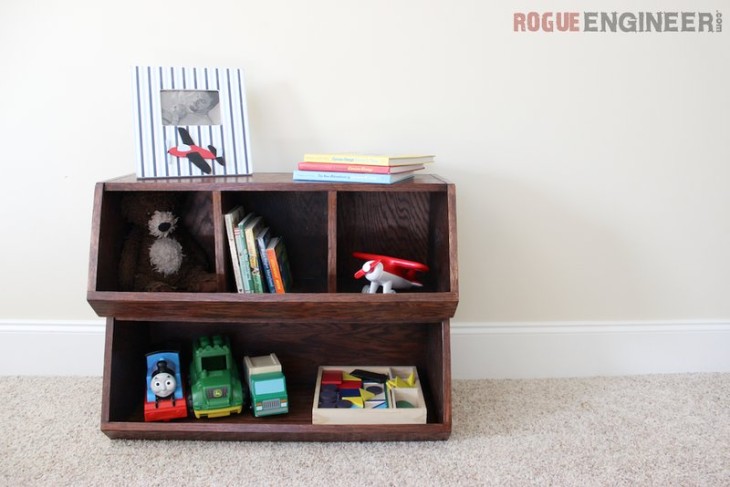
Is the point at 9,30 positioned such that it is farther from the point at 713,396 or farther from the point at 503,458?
the point at 713,396

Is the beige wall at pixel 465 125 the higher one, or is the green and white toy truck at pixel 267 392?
the beige wall at pixel 465 125

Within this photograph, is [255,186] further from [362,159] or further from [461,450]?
[461,450]

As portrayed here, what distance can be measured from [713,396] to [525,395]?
485 mm

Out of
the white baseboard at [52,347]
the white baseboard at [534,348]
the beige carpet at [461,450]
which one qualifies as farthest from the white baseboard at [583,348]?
the white baseboard at [52,347]

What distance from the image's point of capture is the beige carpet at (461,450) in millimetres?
1281

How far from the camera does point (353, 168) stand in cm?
140

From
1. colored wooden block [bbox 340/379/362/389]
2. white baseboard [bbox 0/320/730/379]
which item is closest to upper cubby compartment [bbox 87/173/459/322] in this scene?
colored wooden block [bbox 340/379/362/389]

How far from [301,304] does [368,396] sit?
293 mm

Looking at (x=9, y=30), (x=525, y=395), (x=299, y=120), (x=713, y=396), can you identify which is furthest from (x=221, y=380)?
(x=713, y=396)

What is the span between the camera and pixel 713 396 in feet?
5.40

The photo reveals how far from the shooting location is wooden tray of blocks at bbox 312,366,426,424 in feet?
4.61

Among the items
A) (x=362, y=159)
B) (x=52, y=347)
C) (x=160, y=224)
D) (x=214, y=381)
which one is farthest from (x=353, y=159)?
(x=52, y=347)

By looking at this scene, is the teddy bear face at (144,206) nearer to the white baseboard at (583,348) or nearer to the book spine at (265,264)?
the book spine at (265,264)

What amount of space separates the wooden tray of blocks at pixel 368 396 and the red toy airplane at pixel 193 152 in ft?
1.90
